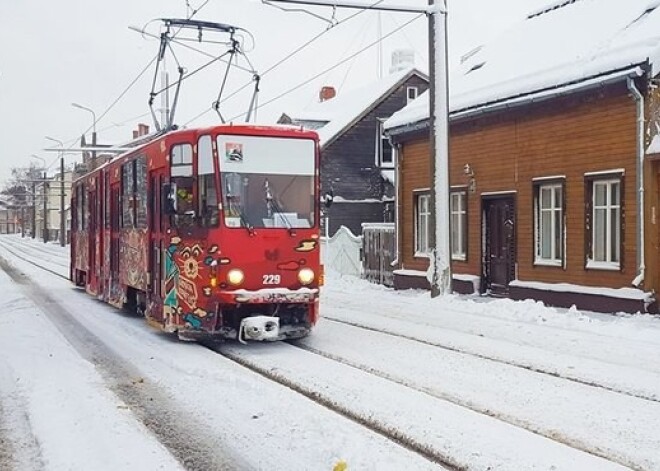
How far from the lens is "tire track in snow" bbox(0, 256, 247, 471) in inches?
246

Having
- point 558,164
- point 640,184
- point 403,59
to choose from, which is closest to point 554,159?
point 558,164

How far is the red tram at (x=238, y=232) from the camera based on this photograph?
11.3m

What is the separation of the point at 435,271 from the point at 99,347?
818 centimetres

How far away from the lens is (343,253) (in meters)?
28.5

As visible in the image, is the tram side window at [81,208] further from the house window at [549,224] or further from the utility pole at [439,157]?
the house window at [549,224]

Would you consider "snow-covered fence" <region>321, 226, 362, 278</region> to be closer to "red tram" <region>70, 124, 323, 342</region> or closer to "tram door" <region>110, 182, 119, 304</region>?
"tram door" <region>110, 182, 119, 304</region>

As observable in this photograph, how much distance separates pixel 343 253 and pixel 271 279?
1702 cm

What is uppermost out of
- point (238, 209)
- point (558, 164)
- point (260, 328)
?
point (558, 164)

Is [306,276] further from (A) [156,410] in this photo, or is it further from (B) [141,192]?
(A) [156,410]

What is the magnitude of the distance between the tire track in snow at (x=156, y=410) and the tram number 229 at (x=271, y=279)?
221 cm

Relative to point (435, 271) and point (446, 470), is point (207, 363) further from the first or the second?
point (435, 271)

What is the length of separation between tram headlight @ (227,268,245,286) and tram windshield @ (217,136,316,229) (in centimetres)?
64

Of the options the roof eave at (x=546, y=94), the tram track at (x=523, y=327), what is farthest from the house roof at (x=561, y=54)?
the tram track at (x=523, y=327)

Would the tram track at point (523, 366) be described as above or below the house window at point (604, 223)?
below
